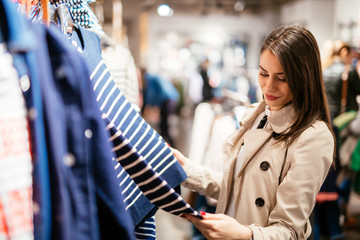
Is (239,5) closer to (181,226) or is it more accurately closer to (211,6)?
(211,6)

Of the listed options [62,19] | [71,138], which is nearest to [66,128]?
[71,138]

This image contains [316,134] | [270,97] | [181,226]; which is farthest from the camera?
[181,226]

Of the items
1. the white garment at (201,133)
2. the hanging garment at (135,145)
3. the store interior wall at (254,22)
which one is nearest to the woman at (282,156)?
the hanging garment at (135,145)

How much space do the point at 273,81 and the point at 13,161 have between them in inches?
33.7

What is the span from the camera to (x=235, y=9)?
470 inches

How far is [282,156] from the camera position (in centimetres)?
120

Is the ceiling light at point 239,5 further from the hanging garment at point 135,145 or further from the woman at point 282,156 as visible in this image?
the hanging garment at point 135,145

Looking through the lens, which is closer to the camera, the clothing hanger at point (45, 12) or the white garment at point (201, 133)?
the clothing hanger at point (45, 12)

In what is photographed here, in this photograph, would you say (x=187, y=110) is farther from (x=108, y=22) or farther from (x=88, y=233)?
(x=88, y=233)

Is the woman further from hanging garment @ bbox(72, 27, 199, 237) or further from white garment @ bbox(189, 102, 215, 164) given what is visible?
white garment @ bbox(189, 102, 215, 164)

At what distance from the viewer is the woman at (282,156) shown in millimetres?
1125

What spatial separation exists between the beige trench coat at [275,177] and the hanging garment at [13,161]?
2.31 ft

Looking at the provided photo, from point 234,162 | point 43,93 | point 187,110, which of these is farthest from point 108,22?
point 43,93

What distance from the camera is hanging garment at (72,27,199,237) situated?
88 cm
